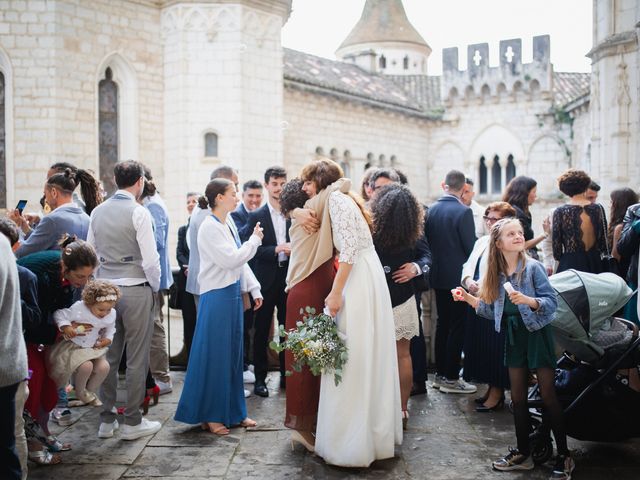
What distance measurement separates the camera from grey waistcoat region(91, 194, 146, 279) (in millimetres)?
5508

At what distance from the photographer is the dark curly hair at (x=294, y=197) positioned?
17.8 ft

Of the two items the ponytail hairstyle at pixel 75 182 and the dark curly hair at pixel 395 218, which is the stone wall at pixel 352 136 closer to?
the ponytail hairstyle at pixel 75 182

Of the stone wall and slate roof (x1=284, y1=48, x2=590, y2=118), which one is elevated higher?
slate roof (x1=284, y1=48, x2=590, y2=118)

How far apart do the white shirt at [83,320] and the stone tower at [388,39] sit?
45278 millimetres

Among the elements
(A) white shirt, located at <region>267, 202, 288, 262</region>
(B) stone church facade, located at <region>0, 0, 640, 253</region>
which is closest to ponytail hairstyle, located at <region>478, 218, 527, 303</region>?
(A) white shirt, located at <region>267, 202, 288, 262</region>

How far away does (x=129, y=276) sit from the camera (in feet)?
18.3

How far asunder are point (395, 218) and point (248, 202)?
2153mm

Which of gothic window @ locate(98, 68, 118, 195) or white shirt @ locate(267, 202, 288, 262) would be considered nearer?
white shirt @ locate(267, 202, 288, 262)

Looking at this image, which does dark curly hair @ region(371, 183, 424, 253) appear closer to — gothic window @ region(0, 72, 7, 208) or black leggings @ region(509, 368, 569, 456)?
black leggings @ region(509, 368, 569, 456)

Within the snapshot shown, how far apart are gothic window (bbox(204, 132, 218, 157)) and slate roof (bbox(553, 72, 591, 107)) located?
58.8 ft

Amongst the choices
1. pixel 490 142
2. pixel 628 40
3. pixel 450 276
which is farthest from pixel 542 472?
pixel 490 142

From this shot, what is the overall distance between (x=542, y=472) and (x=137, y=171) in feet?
12.4

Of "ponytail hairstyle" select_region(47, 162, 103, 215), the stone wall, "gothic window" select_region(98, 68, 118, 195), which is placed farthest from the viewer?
the stone wall

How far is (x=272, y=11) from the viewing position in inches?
658
